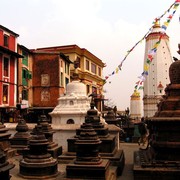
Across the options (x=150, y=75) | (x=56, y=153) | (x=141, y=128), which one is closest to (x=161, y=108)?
(x=56, y=153)

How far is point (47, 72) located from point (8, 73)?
27.9 feet

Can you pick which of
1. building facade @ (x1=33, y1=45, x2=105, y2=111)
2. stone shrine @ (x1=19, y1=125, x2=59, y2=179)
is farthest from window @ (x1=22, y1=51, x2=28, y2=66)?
stone shrine @ (x1=19, y1=125, x2=59, y2=179)

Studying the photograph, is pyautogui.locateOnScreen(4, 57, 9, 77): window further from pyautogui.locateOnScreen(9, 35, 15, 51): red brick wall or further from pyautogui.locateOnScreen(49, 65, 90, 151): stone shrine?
pyautogui.locateOnScreen(49, 65, 90, 151): stone shrine

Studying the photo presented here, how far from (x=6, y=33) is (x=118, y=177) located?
939 inches

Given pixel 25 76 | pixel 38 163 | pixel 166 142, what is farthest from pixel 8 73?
pixel 166 142

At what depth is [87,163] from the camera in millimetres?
10844

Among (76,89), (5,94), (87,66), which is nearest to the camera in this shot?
(76,89)

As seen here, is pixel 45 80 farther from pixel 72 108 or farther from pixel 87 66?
pixel 72 108

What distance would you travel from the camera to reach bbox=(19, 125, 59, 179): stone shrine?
37.4ft

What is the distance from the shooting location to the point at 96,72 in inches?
2206

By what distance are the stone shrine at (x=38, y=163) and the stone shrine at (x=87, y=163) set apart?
43.0 inches

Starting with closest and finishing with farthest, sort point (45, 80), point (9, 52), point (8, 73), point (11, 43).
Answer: point (9, 52)
point (8, 73)
point (11, 43)
point (45, 80)

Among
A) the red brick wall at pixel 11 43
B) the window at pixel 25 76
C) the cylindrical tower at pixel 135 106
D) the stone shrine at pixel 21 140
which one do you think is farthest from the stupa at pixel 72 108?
the cylindrical tower at pixel 135 106

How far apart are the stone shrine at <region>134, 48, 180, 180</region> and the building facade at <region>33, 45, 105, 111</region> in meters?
32.3
